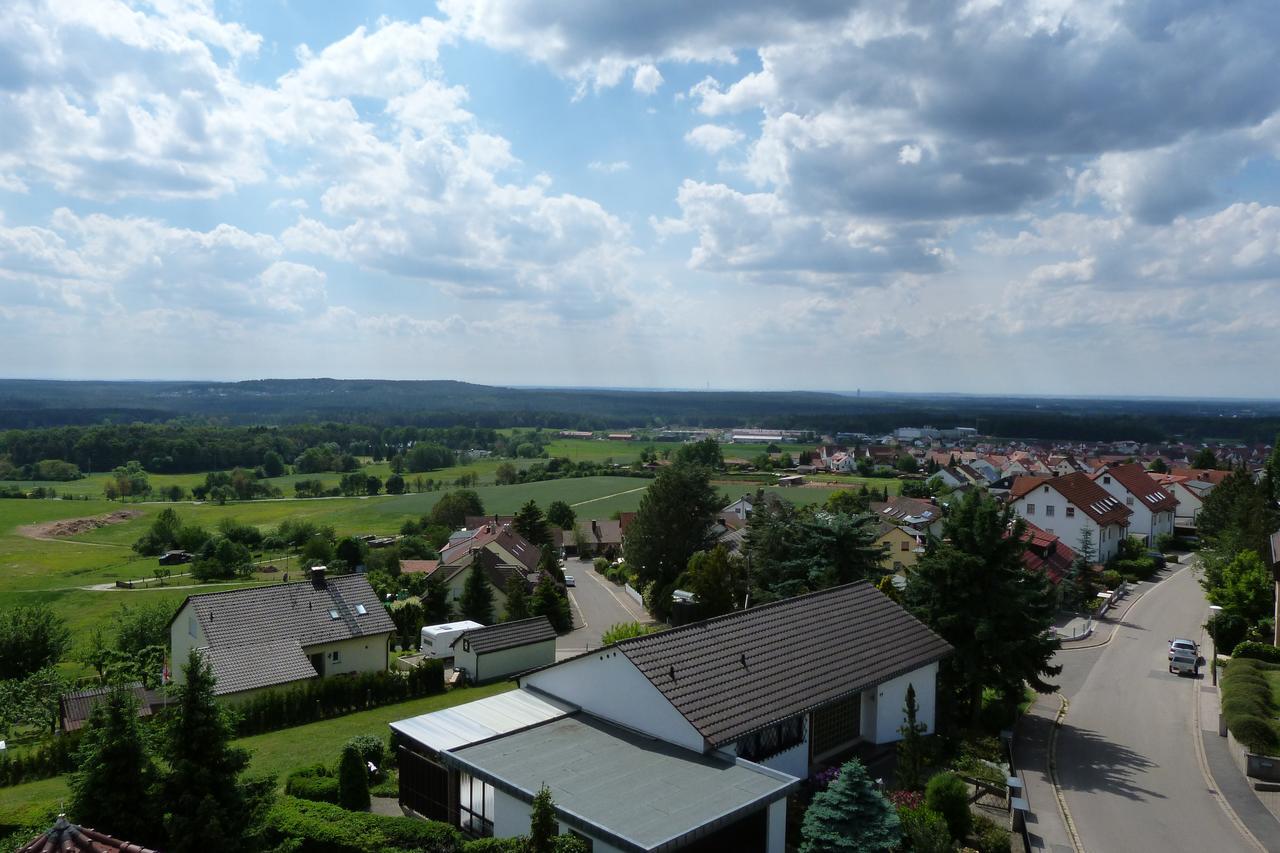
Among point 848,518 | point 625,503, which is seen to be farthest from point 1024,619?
point 625,503

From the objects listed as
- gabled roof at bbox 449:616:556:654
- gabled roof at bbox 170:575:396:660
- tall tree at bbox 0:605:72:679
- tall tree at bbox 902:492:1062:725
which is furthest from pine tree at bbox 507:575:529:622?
tall tree at bbox 902:492:1062:725

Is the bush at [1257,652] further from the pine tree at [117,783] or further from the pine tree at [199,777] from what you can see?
the pine tree at [117,783]

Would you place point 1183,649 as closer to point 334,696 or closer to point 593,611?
point 593,611

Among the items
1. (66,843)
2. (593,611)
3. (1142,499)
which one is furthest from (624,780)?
(1142,499)

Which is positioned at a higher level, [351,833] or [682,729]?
[682,729]

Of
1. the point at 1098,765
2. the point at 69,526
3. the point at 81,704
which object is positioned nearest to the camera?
the point at 1098,765

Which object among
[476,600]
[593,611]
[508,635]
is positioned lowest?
[593,611]

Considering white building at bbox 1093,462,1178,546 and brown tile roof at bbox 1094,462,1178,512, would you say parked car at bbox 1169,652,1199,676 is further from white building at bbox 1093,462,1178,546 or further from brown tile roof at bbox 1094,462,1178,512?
brown tile roof at bbox 1094,462,1178,512
